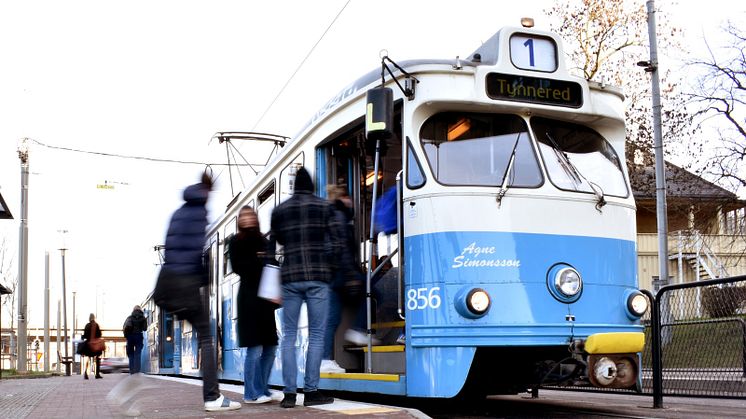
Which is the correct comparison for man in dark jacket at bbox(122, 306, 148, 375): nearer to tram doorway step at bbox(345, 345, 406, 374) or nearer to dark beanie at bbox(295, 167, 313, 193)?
tram doorway step at bbox(345, 345, 406, 374)

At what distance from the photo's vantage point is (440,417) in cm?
739

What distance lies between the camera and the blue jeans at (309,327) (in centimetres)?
690

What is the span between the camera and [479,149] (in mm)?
7195

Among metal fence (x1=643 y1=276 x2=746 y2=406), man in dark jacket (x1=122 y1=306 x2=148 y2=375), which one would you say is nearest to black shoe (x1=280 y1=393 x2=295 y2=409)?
metal fence (x1=643 y1=276 x2=746 y2=406)

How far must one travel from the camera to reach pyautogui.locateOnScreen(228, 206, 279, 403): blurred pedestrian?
23.5 ft

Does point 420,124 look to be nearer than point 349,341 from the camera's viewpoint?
Yes

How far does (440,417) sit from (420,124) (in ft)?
8.50

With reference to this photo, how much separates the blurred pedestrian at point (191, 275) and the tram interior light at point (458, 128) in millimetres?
2141

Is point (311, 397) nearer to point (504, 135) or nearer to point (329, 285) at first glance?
point (329, 285)

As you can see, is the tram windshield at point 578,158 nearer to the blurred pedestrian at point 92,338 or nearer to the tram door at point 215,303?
the tram door at point 215,303

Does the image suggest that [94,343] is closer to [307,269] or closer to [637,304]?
[307,269]

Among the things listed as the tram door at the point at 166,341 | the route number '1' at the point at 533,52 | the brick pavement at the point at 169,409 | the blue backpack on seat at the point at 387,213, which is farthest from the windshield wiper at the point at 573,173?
the tram door at the point at 166,341

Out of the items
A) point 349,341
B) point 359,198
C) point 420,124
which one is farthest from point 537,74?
point 349,341

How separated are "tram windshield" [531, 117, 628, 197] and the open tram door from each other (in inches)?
52.9
